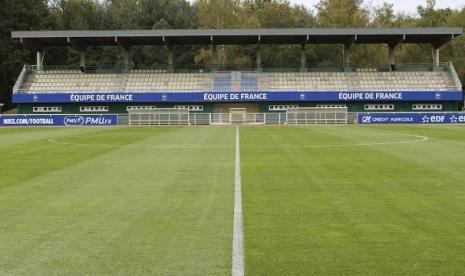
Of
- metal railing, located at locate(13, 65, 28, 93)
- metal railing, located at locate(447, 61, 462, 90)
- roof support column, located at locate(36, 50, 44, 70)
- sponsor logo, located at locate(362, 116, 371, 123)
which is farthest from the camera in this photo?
roof support column, located at locate(36, 50, 44, 70)

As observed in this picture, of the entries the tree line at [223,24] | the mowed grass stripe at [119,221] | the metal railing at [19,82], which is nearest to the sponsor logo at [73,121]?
the metal railing at [19,82]

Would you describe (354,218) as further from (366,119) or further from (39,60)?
(39,60)

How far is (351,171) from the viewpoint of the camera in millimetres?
14312

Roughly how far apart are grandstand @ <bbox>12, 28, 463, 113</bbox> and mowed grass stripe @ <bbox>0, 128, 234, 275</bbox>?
160ft

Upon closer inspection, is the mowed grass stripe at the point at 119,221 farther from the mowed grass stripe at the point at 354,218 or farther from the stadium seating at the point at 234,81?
the stadium seating at the point at 234,81

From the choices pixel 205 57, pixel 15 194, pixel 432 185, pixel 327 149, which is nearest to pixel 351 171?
pixel 432 185

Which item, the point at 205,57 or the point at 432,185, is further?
the point at 205,57

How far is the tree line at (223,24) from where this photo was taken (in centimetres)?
8162

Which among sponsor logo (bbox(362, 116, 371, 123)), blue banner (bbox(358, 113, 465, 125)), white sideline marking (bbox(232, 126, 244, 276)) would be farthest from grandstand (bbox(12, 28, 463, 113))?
white sideline marking (bbox(232, 126, 244, 276))

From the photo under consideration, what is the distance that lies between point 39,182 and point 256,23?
238ft

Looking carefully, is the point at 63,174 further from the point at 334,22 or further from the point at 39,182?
the point at 334,22

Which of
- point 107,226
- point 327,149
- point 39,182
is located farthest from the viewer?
point 327,149

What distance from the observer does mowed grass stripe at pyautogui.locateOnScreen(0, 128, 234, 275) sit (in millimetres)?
6137

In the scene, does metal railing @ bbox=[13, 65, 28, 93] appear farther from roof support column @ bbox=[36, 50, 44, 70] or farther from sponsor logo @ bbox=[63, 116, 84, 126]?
sponsor logo @ bbox=[63, 116, 84, 126]
